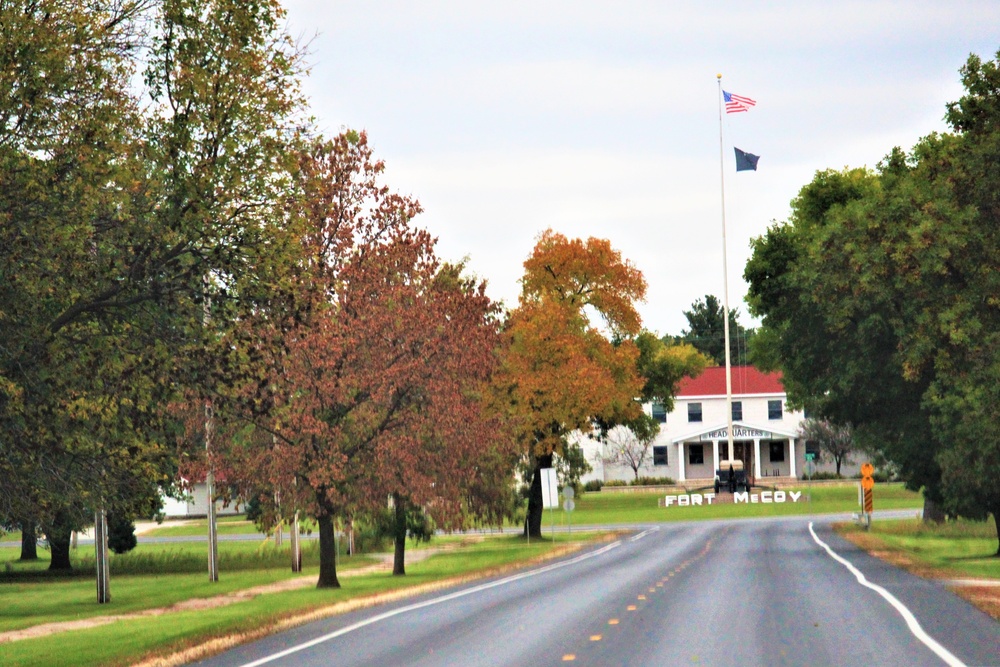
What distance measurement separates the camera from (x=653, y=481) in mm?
110938

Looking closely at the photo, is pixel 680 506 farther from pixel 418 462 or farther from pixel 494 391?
pixel 418 462

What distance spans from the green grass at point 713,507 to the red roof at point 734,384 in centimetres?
1432

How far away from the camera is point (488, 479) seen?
138 feet

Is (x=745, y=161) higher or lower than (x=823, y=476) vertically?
higher

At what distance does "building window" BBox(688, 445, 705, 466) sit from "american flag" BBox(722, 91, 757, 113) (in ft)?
189

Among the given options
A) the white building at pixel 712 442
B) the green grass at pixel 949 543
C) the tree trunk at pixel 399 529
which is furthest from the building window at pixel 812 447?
the tree trunk at pixel 399 529

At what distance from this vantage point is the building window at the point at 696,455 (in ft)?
369

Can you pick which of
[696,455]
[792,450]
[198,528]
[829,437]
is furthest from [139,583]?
[792,450]

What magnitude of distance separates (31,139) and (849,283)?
27.1 metres

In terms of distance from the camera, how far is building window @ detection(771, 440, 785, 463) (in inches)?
4412

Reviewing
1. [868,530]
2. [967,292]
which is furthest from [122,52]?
[868,530]

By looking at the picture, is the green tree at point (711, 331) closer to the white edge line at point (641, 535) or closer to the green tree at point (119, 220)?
the white edge line at point (641, 535)

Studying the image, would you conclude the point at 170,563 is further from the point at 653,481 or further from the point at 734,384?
the point at 734,384

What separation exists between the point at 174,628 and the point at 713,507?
66.1 meters
